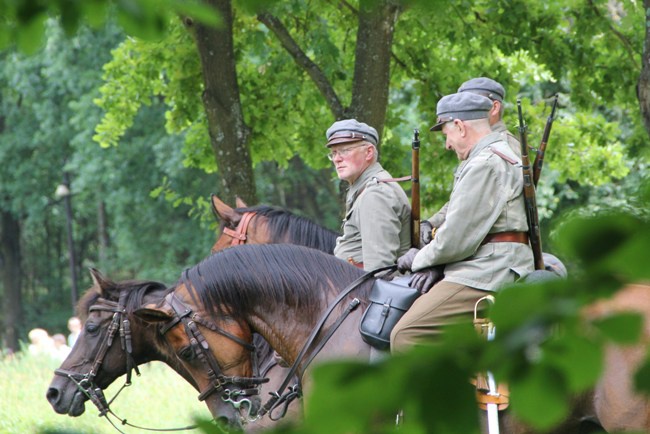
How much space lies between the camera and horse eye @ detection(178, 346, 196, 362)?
18.1 feet

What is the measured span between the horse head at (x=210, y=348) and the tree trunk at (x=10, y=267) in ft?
93.6

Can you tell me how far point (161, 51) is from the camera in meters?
11.8

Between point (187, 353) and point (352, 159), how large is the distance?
1.66 m

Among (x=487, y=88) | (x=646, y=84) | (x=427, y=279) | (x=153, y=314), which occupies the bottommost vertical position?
(x=153, y=314)

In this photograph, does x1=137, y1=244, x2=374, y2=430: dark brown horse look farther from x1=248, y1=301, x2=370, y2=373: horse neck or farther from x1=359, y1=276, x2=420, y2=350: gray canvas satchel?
x1=359, y1=276, x2=420, y2=350: gray canvas satchel

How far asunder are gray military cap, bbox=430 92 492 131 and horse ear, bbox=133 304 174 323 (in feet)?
5.71

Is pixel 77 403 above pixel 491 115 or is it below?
below

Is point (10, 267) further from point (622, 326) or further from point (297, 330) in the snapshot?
point (622, 326)

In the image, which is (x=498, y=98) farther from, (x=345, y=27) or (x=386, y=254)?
(x=345, y=27)

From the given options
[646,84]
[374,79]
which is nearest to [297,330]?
[646,84]

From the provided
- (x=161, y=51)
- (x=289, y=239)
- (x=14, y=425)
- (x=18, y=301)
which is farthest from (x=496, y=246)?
(x=18, y=301)

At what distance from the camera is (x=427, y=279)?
4.93 m

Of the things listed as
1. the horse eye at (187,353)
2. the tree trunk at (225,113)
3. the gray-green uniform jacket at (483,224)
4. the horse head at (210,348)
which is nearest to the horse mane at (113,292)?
the horse head at (210,348)

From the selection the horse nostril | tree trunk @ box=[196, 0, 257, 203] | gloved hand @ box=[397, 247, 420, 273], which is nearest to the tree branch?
tree trunk @ box=[196, 0, 257, 203]
